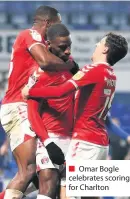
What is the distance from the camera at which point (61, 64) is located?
8383 mm

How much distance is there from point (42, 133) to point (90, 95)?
52 centimetres

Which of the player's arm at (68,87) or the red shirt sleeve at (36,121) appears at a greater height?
the player's arm at (68,87)

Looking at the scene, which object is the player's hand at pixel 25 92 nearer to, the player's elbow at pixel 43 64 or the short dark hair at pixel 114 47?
the player's elbow at pixel 43 64

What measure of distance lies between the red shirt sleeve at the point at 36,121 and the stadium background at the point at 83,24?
32.7 feet

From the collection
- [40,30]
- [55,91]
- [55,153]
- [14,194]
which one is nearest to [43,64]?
[55,91]

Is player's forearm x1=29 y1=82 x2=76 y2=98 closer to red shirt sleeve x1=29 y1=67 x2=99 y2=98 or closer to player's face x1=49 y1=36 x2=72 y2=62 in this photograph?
red shirt sleeve x1=29 y1=67 x2=99 y2=98

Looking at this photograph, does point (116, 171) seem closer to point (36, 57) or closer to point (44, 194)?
point (44, 194)

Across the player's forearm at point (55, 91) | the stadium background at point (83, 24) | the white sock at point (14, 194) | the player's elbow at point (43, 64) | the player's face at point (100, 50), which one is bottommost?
the stadium background at point (83, 24)

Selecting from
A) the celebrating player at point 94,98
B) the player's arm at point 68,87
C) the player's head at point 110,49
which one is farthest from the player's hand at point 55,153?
the player's head at point 110,49

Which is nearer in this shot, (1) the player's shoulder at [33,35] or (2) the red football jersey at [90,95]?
(2) the red football jersey at [90,95]

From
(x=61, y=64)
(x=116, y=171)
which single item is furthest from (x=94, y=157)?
(x=61, y=64)

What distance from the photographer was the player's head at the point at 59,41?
836 centimetres

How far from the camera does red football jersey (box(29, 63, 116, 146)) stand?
8148mm

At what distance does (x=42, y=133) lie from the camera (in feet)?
27.0
